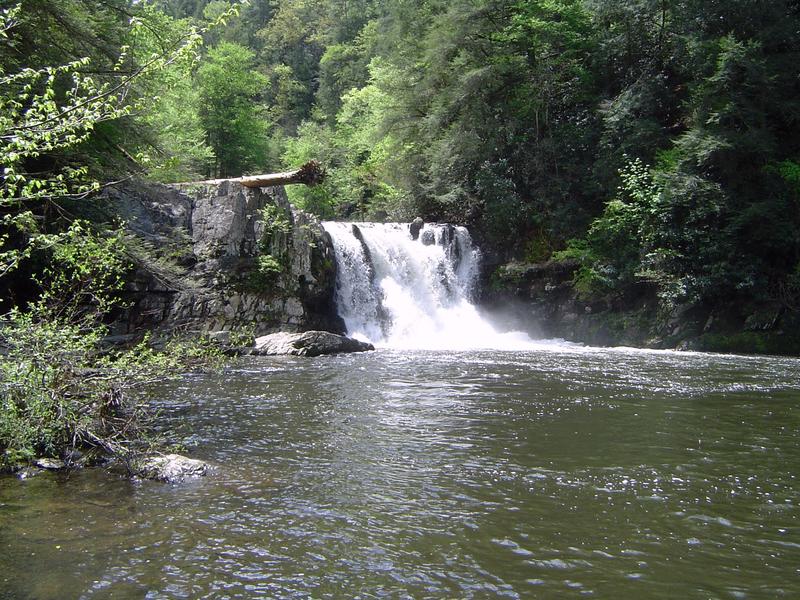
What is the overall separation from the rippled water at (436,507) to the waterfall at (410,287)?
33.7 ft

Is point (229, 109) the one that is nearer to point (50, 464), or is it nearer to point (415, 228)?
point (415, 228)

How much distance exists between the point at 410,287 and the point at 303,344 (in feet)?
23.3

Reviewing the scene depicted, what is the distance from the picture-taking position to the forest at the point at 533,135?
861cm

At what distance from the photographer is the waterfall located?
20.1 m

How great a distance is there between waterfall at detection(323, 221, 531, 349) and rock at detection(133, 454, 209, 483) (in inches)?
499

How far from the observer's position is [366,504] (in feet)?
17.1

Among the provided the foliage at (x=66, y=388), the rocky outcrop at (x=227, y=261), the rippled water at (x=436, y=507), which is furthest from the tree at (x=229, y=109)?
the foliage at (x=66, y=388)

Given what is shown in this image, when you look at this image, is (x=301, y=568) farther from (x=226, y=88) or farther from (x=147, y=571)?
(x=226, y=88)

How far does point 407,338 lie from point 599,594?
53.5 ft

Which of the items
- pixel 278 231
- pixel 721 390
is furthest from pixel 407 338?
pixel 721 390

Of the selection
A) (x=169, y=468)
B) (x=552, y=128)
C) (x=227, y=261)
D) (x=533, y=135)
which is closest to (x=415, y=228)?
(x=533, y=135)

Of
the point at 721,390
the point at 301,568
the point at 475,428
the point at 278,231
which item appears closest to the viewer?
the point at 301,568

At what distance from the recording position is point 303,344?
15195 millimetres

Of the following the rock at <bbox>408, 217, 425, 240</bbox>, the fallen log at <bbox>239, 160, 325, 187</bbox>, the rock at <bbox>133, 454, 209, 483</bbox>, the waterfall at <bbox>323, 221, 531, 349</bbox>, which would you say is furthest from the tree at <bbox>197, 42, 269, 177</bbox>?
the rock at <bbox>133, 454, 209, 483</bbox>
